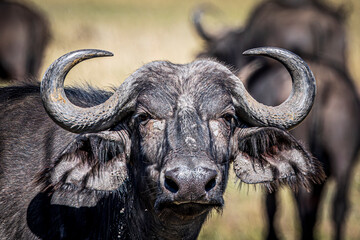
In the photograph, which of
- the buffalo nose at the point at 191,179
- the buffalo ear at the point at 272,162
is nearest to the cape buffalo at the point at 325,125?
the buffalo ear at the point at 272,162

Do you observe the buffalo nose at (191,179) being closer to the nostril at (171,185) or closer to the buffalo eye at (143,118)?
the nostril at (171,185)

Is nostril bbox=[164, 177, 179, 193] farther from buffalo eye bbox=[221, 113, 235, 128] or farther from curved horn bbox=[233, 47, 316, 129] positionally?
curved horn bbox=[233, 47, 316, 129]

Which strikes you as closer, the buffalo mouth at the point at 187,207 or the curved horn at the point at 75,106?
the buffalo mouth at the point at 187,207

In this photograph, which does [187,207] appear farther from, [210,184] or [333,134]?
[333,134]

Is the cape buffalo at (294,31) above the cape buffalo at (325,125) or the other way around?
above

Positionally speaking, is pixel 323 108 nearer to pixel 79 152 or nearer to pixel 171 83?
pixel 171 83

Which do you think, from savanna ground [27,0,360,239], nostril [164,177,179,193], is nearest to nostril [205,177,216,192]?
nostril [164,177,179,193]

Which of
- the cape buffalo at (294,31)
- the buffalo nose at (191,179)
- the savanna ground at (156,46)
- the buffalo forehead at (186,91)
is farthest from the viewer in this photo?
the cape buffalo at (294,31)

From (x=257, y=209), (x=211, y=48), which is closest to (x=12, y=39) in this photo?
(x=211, y=48)

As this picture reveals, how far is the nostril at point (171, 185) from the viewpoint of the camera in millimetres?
3459

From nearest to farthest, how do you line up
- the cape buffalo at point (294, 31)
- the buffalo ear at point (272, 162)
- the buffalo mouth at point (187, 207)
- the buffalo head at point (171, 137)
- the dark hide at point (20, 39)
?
the buffalo mouth at point (187, 207)
the buffalo head at point (171, 137)
the buffalo ear at point (272, 162)
the cape buffalo at point (294, 31)
the dark hide at point (20, 39)

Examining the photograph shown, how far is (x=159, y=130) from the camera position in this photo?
388 cm

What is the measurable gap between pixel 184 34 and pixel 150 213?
697 inches

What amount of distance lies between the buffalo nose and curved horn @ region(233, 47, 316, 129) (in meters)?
0.90
